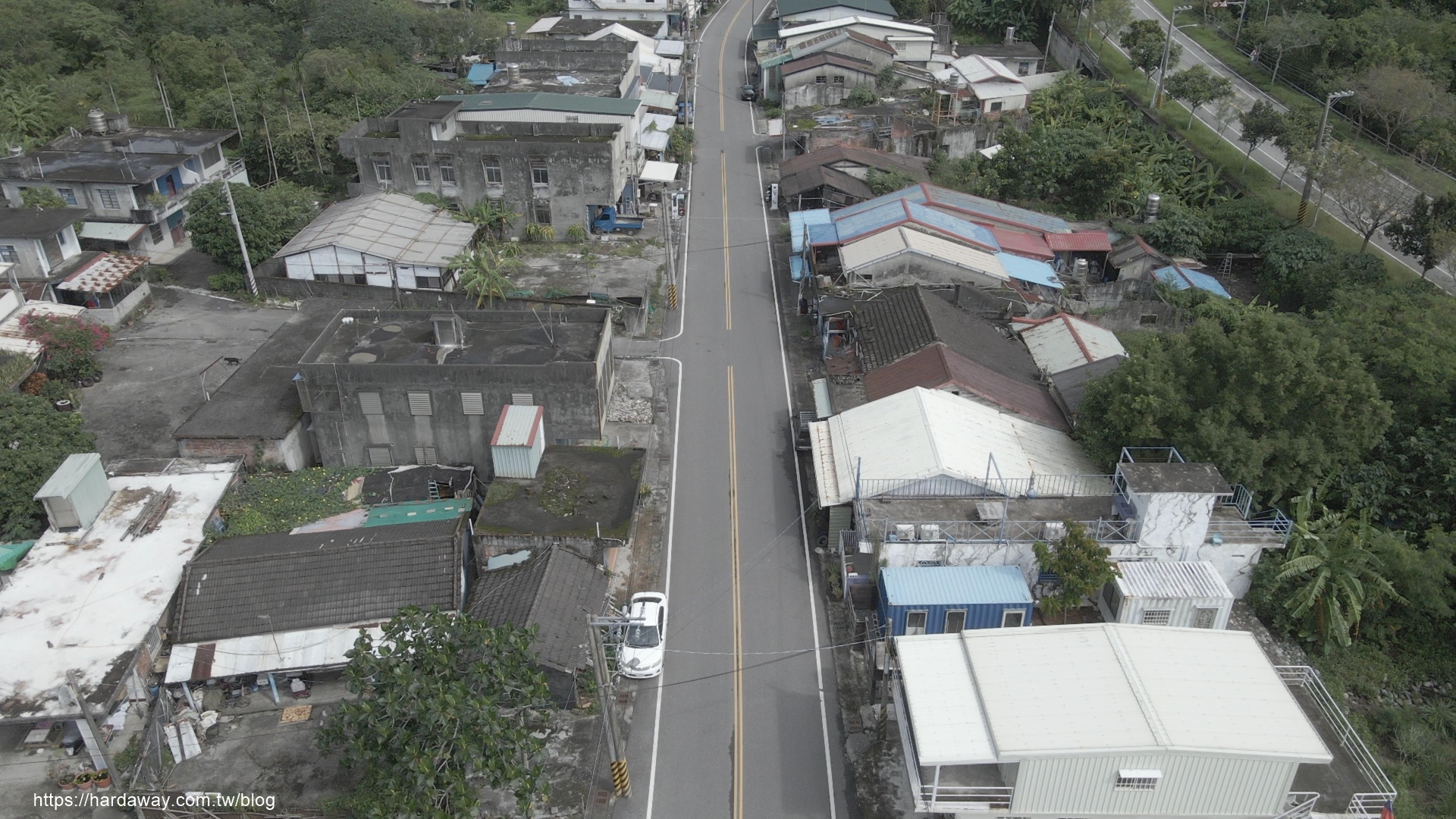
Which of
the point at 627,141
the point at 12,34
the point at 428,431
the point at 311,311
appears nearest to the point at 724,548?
the point at 428,431

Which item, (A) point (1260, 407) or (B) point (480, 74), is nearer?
(A) point (1260, 407)

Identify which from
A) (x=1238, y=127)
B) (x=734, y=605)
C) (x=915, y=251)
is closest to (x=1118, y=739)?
(x=734, y=605)

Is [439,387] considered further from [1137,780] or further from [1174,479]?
[1137,780]

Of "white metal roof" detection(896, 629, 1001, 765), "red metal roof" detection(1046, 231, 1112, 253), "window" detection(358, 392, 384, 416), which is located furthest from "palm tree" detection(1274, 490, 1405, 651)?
"window" detection(358, 392, 384, 416)

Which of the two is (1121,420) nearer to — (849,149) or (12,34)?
(849,149)

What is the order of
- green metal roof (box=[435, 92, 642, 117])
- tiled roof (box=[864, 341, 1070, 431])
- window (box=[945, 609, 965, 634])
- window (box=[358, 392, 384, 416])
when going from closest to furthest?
1. window (box=[945, 609, 965, 634])
2. window (box=[358, 392, 384, 416])
3. tiled roof (box=[864, 341, 1070, 431])
4. green metal roof (box=[435, 92, 642, 117])

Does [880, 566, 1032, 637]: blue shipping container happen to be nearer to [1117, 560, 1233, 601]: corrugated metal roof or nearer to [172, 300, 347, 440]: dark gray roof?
[1117, 560, 1233, 601]: corrugated metal roof

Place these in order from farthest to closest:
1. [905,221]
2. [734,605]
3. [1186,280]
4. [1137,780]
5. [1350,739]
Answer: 1. [905,221]
2. [1186,280]
3. [734,605]
4. [1350,739]
5. [1137,780]
